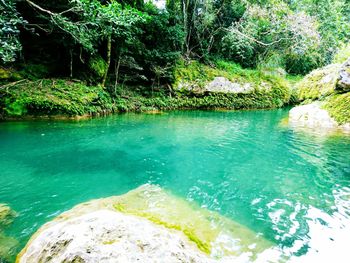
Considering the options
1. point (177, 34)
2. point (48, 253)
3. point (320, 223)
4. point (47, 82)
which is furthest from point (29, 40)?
point (320, 223)

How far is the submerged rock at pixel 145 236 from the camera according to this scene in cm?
166

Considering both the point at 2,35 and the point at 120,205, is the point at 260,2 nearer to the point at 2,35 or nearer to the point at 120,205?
the point at 2,35

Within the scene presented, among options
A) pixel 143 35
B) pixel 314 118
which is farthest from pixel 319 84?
pixel 143 35

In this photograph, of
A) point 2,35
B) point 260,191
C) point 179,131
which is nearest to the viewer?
point 260,191

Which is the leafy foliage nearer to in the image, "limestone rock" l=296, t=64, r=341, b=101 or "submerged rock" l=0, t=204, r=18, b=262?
"submerged rock" l=0, t=204, r=18, b=262

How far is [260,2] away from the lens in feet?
49.6

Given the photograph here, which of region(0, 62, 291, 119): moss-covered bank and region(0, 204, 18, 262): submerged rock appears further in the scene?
region(0, 62, 291, 119): moss-covered bank

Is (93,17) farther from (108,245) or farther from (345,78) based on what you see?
(345,78)

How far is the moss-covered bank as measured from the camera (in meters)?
8.89

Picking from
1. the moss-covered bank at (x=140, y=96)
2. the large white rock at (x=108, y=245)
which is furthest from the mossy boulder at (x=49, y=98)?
the large white rock at (x=108, y=245)

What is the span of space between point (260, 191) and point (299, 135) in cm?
487

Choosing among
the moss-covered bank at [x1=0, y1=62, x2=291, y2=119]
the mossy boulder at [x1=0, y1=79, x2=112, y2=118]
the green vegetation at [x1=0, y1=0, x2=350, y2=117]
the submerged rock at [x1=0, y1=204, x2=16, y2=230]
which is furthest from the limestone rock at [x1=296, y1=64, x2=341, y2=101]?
the submerged rock at [x1=0, y1=204, x2=16, y2=230]

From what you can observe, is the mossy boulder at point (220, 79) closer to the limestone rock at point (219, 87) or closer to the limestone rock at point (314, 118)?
the limestone rock at point (219, 87)

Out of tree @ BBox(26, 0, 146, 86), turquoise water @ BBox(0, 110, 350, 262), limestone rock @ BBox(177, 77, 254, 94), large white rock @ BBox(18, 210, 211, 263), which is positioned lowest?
turquoise water @ BBox(0, 110, 350, 262)
